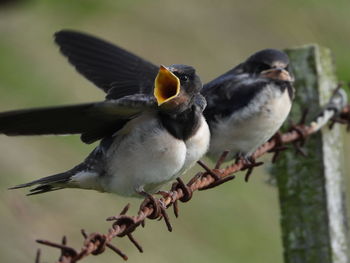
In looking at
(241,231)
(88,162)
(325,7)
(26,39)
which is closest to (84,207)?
(241,231)

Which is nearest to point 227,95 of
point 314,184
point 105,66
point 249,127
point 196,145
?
point 249,127

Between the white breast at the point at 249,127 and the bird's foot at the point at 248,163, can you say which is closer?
the bird's foot at the point at 248,163

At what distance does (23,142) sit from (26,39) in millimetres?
2817

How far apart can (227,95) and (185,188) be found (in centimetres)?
139

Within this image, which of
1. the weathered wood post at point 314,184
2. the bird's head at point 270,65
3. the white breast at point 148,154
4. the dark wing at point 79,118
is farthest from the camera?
the bird's head at point 270,65

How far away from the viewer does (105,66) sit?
16.9ft

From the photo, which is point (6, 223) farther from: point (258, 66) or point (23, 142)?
point (258, 66)

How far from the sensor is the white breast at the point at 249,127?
511 centimetres

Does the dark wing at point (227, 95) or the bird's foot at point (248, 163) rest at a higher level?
the dark wing at point (227, 95)

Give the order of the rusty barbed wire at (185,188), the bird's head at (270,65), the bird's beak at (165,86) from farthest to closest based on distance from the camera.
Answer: the bird's head at (270,65) < the bird's beak at (165,86) < the rusty barbed wire at (185,188)

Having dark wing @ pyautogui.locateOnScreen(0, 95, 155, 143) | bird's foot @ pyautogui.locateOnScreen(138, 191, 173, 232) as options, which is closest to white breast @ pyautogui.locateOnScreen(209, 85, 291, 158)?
dark wing @ pyautogui.locateOnScreen(0, 95, 155, 143)

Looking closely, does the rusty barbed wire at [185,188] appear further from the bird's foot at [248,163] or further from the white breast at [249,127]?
the white breast at [249,127]

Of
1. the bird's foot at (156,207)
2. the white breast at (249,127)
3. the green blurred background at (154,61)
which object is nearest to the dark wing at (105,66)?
the white breast at (249,127)

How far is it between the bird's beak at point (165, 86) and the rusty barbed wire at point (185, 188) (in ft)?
1.06
